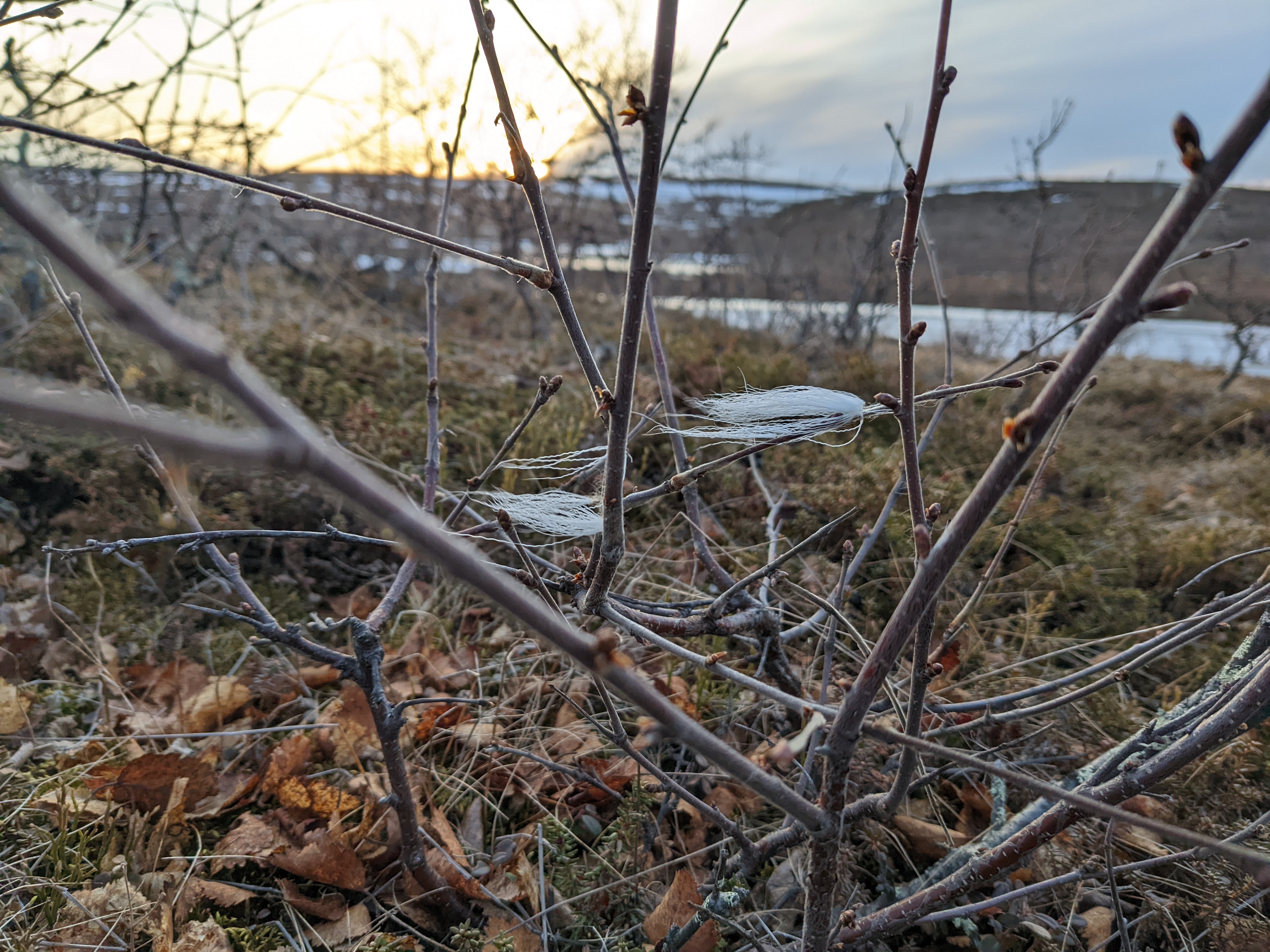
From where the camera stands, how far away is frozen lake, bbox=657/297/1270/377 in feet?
21.8

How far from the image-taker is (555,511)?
110 centimetres

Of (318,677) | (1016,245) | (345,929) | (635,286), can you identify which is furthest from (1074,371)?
(1016,245)

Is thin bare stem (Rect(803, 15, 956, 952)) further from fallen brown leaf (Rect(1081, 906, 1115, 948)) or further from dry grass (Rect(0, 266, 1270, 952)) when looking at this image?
fallen brown leaf (Rect(1081, 906, 1115, 948))

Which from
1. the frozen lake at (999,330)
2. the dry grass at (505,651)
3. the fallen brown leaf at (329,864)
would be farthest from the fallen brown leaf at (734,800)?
the frozen lake at (999,330)

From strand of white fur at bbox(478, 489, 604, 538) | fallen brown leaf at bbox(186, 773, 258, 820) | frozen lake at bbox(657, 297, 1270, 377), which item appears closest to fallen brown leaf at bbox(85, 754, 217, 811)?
fallen brown leaf at bbox(186, 773, 258, 820)

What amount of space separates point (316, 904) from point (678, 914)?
0.71m

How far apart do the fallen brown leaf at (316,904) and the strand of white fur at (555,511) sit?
85 cm

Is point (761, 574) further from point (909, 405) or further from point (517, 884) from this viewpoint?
point (517, 884)

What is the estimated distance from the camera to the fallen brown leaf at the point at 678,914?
47.2 inches

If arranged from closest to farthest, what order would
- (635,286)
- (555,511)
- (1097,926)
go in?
1. (635,286)
2. (555,511)
3. (1097,926)

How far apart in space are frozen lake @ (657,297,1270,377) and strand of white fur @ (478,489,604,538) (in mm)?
5116

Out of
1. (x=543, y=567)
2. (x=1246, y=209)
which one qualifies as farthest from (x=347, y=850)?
(x=1246, y=209)

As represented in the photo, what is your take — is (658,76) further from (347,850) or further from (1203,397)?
(1203,397)

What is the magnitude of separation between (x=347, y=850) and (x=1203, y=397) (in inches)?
285
